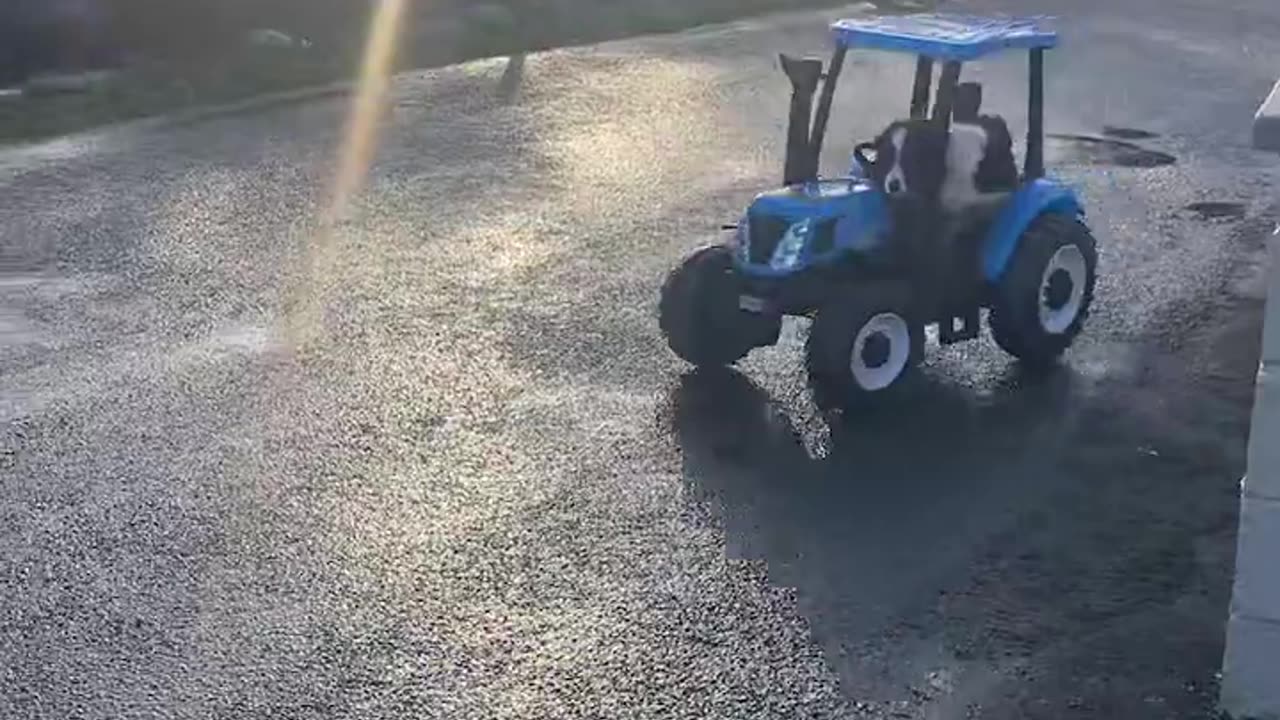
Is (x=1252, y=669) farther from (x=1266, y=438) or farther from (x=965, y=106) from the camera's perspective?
(x=965, y=106)

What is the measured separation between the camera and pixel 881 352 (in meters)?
8.74

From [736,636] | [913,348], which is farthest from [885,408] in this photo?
[736,636]

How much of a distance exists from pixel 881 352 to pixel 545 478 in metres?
1.88

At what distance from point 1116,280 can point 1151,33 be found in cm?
1486

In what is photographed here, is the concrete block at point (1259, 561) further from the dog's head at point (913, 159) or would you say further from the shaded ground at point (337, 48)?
the shaded ground at point (337, 48)

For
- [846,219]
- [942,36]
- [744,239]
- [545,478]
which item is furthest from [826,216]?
[545,478]

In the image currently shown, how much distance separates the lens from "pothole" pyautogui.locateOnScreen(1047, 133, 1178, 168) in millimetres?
15408

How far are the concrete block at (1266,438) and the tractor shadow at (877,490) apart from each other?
4.16 ft

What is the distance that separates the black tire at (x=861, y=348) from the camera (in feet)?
27.6

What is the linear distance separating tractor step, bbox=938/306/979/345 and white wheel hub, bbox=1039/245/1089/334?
0.36 metres

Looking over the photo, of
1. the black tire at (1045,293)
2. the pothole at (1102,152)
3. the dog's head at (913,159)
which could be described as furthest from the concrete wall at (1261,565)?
the pothole at (1102,152)

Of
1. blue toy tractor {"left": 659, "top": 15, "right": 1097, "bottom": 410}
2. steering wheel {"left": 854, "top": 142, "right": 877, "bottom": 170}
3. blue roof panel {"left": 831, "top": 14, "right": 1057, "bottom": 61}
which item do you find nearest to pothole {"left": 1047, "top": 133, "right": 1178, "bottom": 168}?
blue toy tractor {"left": 659, "top": 15, "right": 1097, "bottom": 410}

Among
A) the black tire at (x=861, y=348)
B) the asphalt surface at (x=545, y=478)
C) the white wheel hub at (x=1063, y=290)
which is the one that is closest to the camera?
the asphalt surface at (x=545, y=478)

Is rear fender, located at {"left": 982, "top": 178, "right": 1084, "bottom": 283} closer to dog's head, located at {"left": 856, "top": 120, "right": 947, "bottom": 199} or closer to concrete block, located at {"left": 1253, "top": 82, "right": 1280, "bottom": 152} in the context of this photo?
dog's head, located at {"left": 856, "top": 120, "right": 947, "bottom": 199}
